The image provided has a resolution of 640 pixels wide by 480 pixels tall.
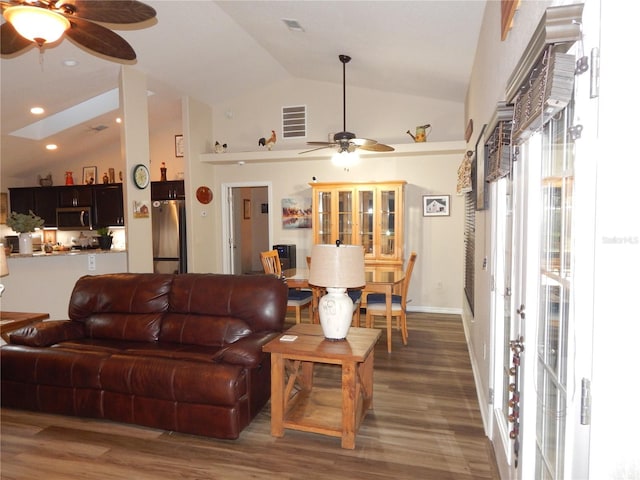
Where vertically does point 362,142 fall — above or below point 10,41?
below

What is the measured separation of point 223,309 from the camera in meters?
3.20

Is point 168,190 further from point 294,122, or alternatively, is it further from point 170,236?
point 294,122

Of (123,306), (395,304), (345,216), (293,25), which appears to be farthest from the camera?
(345,216)

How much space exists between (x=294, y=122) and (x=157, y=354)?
15.0ft

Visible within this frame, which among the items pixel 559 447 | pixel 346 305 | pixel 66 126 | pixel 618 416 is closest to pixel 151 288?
pixel 346 305

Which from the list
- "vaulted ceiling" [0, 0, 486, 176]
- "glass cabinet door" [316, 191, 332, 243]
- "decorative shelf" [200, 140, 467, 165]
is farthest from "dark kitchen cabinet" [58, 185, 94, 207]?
"glass cabinet door" [316, 191, 332, 243]

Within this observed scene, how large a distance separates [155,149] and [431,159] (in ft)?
14.9

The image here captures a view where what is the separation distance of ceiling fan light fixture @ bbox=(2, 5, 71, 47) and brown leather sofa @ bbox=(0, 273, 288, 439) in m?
1.85

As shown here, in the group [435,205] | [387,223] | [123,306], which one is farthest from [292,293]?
[435,205]

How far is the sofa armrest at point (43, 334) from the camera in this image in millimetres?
3076

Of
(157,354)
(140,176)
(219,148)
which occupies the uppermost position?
(219,148)

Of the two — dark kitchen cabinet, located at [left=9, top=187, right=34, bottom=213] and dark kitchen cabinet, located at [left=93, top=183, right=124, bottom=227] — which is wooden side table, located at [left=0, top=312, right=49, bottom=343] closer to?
dark kitchen cabinet, located at [left=93, top=183, right=124, bottom=227]

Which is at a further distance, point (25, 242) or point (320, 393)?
point (25, 242)

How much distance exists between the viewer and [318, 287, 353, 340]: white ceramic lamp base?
107 inches
